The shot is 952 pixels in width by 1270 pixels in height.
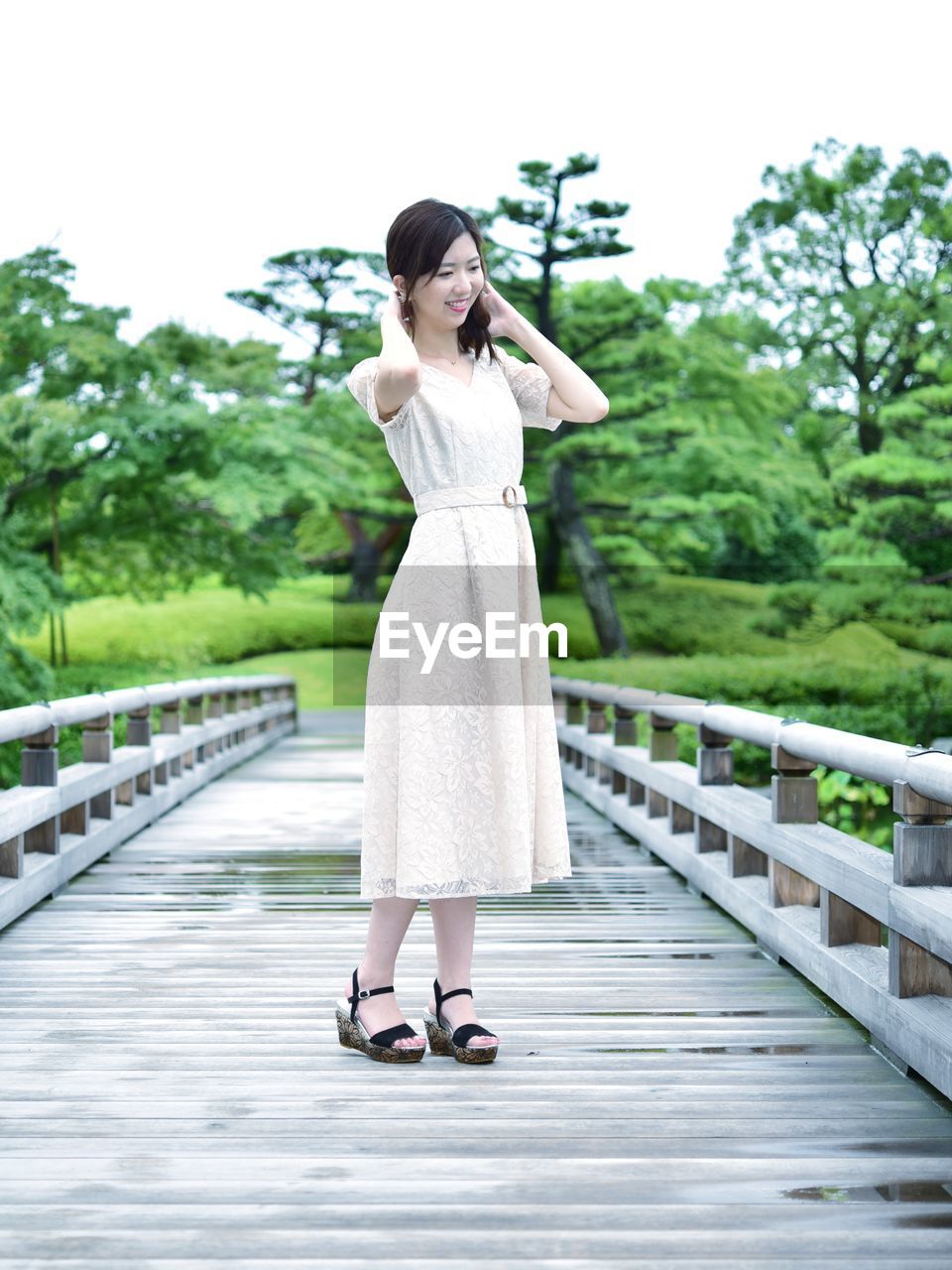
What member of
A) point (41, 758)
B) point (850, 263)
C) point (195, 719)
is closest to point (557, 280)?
point (850, 263)

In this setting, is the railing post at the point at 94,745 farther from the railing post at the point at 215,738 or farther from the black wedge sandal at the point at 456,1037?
the railing post at the point at 215,738

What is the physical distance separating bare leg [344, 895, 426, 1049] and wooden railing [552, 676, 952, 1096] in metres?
0.94

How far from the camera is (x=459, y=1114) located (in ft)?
8.59

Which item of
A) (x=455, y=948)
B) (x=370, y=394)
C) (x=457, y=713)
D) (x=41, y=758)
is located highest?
(x=370, y=394)

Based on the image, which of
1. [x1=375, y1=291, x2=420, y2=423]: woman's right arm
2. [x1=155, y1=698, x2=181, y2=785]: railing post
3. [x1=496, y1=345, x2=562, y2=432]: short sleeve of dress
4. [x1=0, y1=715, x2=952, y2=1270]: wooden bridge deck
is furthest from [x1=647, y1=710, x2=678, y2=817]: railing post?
[x1=375, y1=291, x2=420, y2=423]: woman's right arm

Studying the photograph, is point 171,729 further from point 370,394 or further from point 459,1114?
point 459,1114

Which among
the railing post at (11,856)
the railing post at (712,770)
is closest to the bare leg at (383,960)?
the railing post at (11,856)

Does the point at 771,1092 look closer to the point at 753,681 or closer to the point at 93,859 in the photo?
the point at 93,859

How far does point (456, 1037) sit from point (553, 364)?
4.50ft

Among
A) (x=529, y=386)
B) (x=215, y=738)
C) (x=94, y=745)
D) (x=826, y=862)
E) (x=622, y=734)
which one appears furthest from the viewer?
(x=215, y=738)

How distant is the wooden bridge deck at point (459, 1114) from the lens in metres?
2.06

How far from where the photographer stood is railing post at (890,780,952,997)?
2809 millimetres

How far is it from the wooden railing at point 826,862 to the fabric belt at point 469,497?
930 mm

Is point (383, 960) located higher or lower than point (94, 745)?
lower
